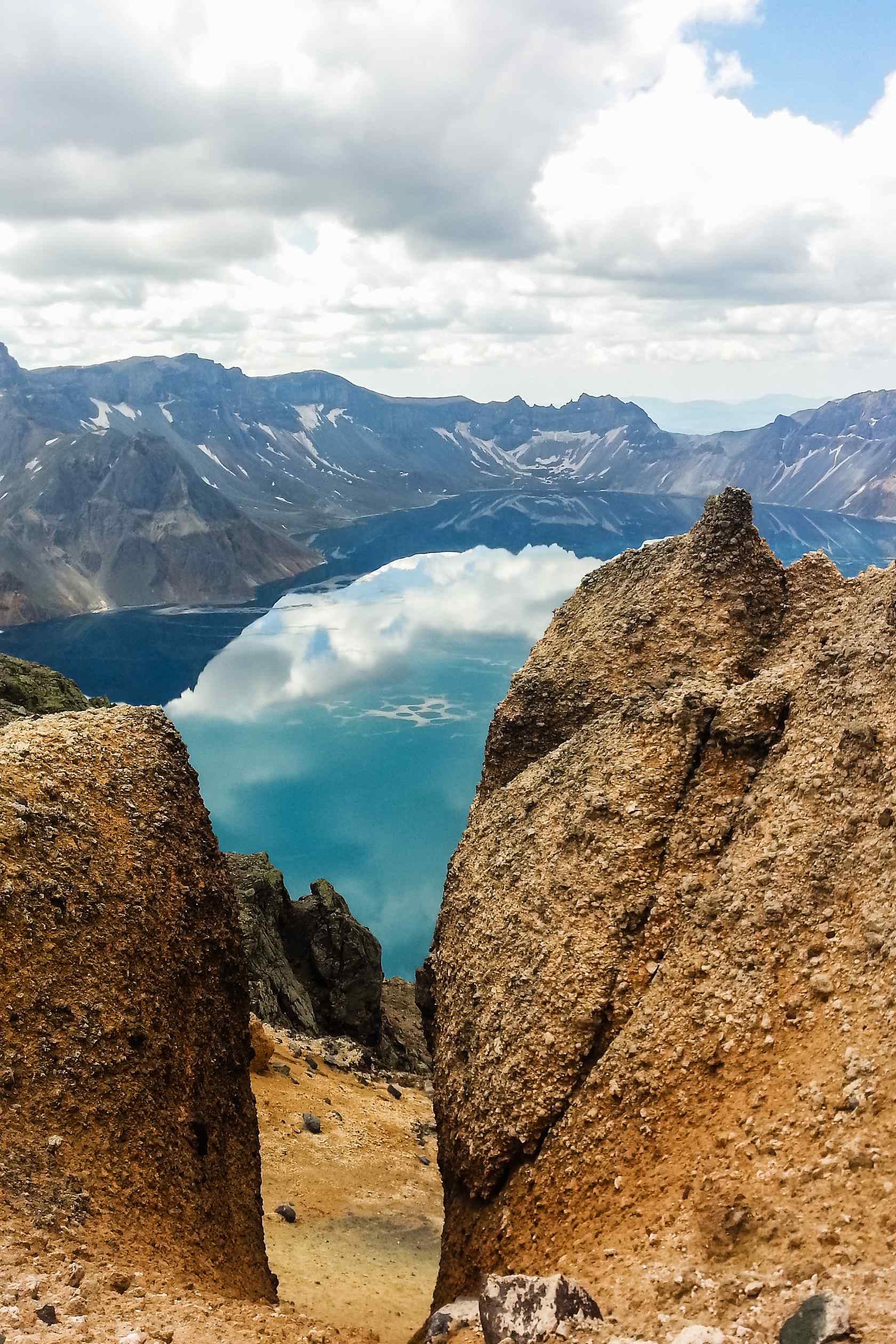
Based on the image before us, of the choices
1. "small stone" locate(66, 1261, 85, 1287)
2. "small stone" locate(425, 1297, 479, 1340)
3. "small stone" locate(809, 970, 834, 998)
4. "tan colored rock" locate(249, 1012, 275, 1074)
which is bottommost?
"tan colored rock" locate(249, 1012, 275, 1074)

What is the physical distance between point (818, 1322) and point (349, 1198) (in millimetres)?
24575

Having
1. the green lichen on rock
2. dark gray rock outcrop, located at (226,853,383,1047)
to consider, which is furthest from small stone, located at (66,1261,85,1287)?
dark gray rock outcrop, located at (226,853,383,1047)

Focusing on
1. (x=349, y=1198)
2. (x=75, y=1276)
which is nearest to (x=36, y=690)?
(x=349, y=1198)

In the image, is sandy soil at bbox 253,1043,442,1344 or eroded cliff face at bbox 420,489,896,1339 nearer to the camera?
eroded cliff face at bbox 420,489,896,1339

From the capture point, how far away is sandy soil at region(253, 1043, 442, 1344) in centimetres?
2339

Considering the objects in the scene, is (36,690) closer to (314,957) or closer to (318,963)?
(314,957)

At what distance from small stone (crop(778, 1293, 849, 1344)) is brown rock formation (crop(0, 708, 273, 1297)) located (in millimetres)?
10576

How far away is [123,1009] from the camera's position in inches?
731

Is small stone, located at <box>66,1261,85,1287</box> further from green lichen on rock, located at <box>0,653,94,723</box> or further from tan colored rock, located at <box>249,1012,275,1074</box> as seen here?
green lichen on rock, located at <box>0,653,94,723</box>

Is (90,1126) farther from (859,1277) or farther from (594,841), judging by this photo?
(859,1277)

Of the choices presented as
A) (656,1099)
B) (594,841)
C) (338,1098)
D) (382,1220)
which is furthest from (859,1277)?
(338,1098)

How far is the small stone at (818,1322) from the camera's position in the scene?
948 centimetres

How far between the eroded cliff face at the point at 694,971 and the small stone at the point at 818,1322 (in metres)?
0.29

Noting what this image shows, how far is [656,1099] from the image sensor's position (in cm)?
1568
